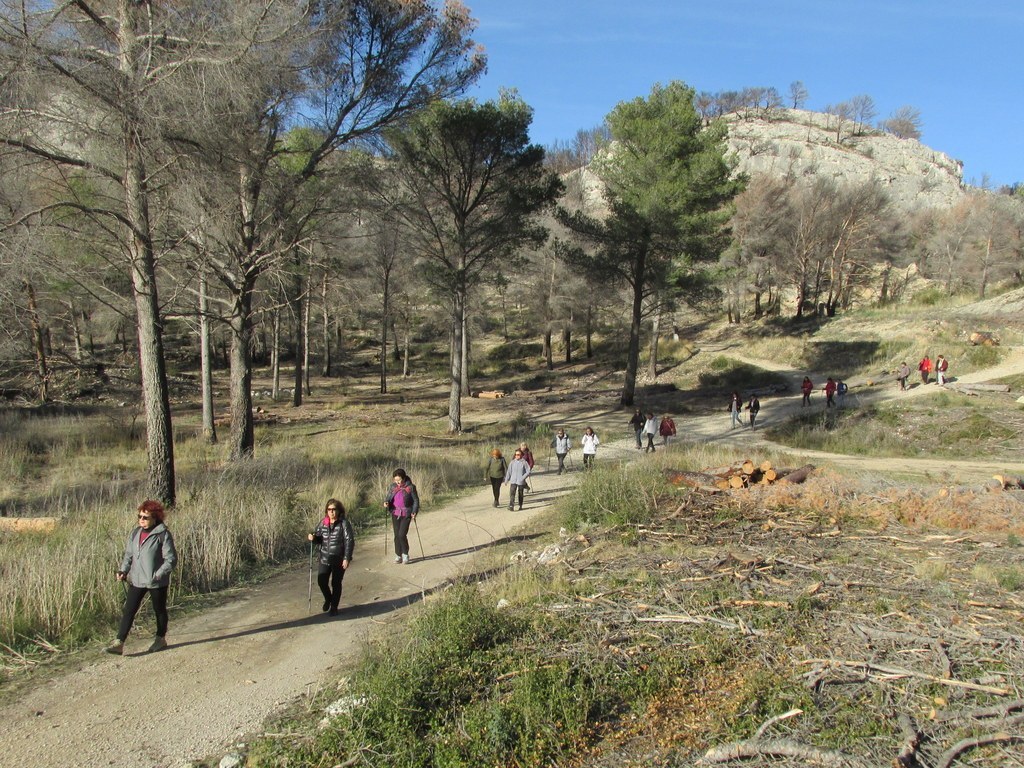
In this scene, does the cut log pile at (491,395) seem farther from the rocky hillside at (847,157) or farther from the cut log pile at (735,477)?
the rocky hillside at (847,157)

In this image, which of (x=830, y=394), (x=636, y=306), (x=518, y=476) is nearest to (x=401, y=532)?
(x=518, y=476)

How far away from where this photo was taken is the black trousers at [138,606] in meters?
5.68

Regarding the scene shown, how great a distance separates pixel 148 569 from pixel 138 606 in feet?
1.28

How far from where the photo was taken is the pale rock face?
308 feet

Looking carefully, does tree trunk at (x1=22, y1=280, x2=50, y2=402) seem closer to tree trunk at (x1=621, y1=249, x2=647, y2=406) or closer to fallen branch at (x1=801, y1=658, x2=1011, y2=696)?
tree trunk at (x1=621, y1=249, x2=647, y2=406)

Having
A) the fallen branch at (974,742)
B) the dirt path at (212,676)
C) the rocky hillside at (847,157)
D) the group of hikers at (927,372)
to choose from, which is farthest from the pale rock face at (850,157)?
the fallen branch at (974,742)

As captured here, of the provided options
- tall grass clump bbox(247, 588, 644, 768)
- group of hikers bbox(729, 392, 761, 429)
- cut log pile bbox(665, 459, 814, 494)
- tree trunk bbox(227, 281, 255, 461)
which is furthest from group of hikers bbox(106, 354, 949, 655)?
group of hikers bbox(729, 392, 761, 429)

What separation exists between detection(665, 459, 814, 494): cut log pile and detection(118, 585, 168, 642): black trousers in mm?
8302

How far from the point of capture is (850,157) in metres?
102

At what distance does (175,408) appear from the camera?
30.1 metres

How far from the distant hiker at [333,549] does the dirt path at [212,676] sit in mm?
288

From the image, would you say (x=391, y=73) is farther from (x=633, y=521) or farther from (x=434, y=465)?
(x=633, y=521)

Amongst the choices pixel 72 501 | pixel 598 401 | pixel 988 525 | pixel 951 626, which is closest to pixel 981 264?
pixel 598 401

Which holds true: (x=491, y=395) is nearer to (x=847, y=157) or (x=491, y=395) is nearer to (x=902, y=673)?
(x=902, y=673)
